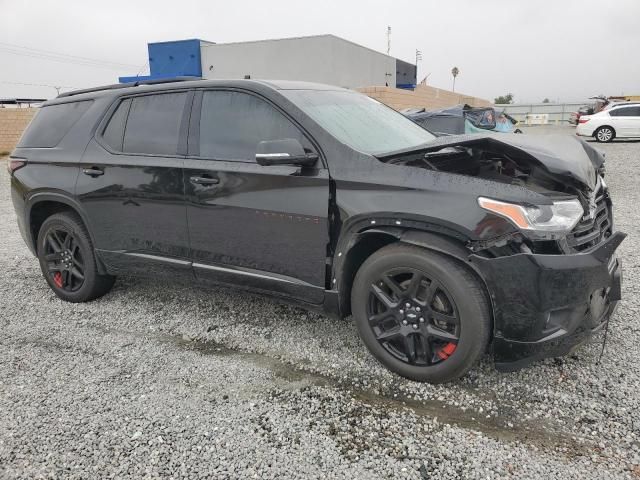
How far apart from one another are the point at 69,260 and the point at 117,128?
1260mm

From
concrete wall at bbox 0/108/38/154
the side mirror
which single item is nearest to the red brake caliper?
the side mirror

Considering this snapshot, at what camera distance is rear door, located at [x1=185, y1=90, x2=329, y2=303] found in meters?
2.97

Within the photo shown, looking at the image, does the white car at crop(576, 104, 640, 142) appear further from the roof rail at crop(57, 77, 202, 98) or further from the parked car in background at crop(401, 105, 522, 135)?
the roof rail at crop(57, 77, 202, 98)

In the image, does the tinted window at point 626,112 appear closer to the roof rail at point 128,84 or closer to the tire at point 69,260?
the roof rail at point 128,84

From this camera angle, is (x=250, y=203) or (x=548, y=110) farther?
(x=548, y=110)

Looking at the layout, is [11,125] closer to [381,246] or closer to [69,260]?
[69,260]

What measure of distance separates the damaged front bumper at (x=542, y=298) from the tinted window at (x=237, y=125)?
4.90 ft

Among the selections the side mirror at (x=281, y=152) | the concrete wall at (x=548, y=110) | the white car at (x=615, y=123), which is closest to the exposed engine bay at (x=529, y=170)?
the side mirror at (x=281, y=152)

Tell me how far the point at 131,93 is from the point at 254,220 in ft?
5.33

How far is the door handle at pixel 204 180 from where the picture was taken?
10.6 feet

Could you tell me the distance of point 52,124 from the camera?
4.20 metres

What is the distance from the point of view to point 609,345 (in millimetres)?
3168

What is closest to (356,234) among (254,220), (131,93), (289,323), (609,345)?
(254,220)

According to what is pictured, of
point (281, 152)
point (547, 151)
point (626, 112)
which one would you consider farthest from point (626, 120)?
point (281, 152)
